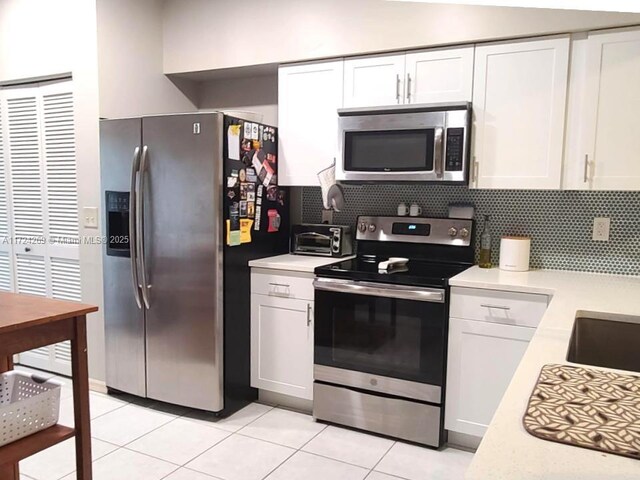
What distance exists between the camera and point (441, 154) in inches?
101

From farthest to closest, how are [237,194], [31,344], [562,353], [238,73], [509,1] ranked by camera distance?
1. [238,73]
2. [237,194]
3. [31,344]
4. [562,353]
5. [509,1]

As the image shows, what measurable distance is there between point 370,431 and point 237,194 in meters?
1.49

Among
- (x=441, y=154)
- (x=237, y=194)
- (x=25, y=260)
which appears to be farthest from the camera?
(x=25, y=260)

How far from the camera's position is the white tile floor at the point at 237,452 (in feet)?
7.55

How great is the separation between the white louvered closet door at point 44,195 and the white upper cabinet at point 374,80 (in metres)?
1.84

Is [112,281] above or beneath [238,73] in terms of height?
beneath

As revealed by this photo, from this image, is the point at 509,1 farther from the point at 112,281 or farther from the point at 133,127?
the point at 112,281

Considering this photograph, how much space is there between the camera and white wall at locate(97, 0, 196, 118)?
3059mm

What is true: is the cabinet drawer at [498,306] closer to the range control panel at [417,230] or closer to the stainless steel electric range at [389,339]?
the stainless steel electric range at [389,339]

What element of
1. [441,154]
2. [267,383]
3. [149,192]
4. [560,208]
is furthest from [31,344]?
[560,208]

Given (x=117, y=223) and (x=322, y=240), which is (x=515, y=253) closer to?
(x=322, y=240)

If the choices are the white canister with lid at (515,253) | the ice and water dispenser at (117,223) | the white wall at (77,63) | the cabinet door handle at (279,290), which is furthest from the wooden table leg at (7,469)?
the white canister with lid at (515,253)

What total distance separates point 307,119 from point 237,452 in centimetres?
189

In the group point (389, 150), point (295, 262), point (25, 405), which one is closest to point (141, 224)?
point (295, 262)
